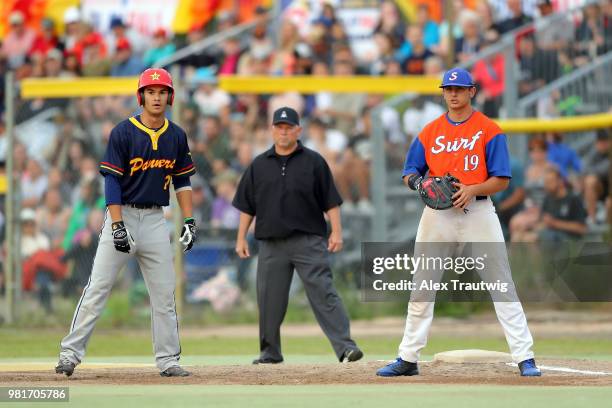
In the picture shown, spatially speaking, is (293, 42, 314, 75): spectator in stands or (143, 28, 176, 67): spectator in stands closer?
(293, 42, 314, 75): spectator in stands

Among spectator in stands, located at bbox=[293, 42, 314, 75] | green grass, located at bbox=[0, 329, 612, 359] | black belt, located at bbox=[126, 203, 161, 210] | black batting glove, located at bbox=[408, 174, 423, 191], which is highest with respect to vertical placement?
spectator in stands, located at bbox=[293, 42, 314, 75]

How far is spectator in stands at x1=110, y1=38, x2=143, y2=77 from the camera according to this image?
20.9 metres

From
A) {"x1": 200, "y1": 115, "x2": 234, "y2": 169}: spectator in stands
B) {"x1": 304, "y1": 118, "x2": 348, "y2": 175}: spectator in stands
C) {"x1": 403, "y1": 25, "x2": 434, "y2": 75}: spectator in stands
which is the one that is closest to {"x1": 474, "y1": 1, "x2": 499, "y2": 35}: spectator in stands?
{"x1": 403, "y1": 25, "x2": 434, "y2": 75}: spectator in stands

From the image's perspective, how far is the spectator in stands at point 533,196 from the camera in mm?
16938

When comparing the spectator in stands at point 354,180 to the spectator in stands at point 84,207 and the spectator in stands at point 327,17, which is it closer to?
the spectator in stands at point 84,207

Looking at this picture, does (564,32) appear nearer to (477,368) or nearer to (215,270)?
(215,270)

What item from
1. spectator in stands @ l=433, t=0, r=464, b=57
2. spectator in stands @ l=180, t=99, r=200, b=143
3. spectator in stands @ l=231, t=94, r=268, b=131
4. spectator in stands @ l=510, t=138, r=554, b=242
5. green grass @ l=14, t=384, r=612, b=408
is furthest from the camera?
spectator in stands @ l=433, t=0, r=464, b=57

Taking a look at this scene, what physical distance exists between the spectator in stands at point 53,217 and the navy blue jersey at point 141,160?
295 inches

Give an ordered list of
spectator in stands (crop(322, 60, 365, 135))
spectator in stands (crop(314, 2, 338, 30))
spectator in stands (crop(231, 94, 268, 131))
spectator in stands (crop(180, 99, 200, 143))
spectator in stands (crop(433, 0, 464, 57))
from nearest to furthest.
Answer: spectator in stands (crop(180, 99, 200, 143)) < spectator in stands (crop(322, 60, 365, 135)) < spectator in stands (crop(231, 94, 268, 131)) < spectator in stands (crop(433, 0, 464, 57)) < spectator in stands (crop(314, 2, 338, 30))

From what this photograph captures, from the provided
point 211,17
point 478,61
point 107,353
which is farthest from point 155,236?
point 211,17

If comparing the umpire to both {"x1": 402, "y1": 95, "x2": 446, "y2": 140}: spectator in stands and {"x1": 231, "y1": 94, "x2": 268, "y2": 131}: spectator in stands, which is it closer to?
{"x1": 402, "y1": 95, "x2": 446, "y2": 140}: spectator in stands

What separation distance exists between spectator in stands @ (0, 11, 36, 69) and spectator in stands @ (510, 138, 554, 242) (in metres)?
9.12

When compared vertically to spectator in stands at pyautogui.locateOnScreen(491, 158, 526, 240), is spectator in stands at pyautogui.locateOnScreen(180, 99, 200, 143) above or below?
above

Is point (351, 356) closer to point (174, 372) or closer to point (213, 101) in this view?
point (174, 372)
